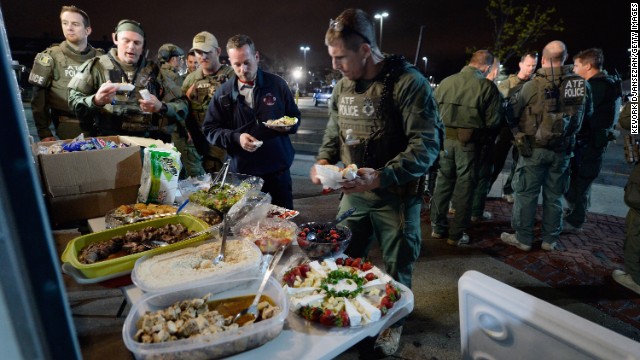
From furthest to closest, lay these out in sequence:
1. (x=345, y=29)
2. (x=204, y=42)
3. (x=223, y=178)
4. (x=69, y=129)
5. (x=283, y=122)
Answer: (x=204, y=42), (x=69, y=129), (x=283, y=122), (x=223, y=178), (x=345, y=29)

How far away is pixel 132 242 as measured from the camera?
2023 millimetres

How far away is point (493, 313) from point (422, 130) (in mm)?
1421

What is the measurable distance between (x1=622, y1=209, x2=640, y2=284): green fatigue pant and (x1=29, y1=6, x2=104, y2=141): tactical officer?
20.9 feet

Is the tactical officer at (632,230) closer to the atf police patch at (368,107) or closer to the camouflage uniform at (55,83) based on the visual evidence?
the atf police patch at (368,107)

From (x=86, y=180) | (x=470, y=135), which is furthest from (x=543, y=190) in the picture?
(x=86, y=180)

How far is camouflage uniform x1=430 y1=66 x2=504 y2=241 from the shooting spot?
4.67 meters

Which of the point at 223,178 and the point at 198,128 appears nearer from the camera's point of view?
the point at 223,178

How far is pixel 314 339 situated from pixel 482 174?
4.48 meters

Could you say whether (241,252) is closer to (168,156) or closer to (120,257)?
(120,257)

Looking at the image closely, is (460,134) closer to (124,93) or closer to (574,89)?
(574,89)

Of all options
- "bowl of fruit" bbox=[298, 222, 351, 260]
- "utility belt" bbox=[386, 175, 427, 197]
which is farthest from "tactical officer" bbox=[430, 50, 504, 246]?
"bowl of fruit" bbox=[298, 222, 351, 260]

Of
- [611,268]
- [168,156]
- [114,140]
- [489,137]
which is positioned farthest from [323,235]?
[611,268]

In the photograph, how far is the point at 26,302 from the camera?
0.61 m

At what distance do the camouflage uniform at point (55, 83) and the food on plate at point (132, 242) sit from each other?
10.8 feet
